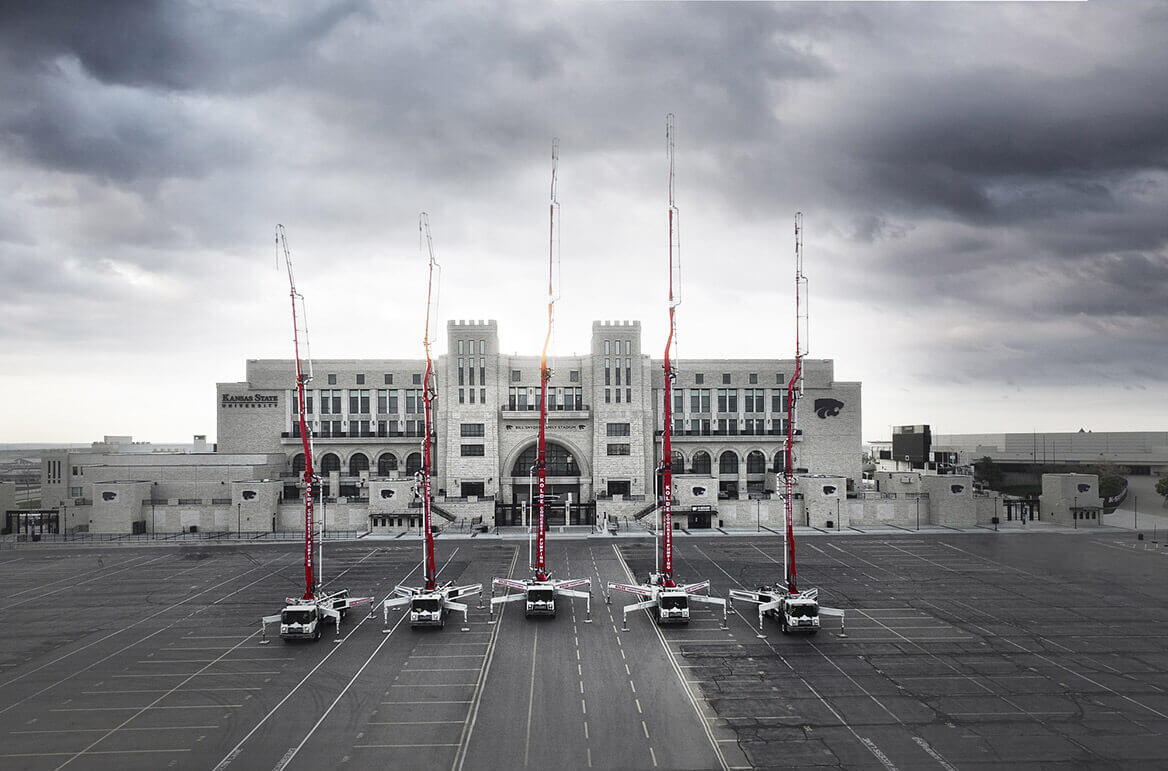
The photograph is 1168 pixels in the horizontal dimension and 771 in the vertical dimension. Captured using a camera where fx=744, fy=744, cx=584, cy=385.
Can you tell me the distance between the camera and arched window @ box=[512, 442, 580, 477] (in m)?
103

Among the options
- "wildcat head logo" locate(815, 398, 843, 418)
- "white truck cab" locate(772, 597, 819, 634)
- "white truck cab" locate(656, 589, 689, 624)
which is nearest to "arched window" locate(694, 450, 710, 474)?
"wildcat head logo" locate(815, 398, 843, 418)

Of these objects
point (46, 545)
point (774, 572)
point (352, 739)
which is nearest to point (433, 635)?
point (352, 739)

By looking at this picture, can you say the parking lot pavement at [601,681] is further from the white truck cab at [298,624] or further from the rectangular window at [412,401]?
the rectangular window at [412,401]

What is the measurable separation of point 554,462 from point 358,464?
2803cm

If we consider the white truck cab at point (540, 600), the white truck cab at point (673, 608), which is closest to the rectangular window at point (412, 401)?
the white truck cab at point (540, 600)

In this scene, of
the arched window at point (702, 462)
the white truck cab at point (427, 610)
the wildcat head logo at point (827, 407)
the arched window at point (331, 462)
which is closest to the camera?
the white truck cab at point (427, 610)

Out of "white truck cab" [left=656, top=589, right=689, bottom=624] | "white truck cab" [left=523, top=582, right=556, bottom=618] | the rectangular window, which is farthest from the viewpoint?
the rectangular window

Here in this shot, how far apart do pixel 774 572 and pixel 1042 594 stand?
772 inches

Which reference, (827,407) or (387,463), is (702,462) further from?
(387,463)

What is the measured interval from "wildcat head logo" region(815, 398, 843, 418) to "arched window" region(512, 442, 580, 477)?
36.0m

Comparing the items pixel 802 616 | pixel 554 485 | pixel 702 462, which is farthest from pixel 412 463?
pixel 802 616

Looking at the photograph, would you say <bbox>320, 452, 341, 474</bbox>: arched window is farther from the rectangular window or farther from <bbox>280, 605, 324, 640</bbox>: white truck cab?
<bbox>280, 605, 324, 640</bbox>: white truck cab

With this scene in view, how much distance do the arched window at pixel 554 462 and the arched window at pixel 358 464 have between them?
21542 millimetres

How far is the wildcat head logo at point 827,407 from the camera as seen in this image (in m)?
108
